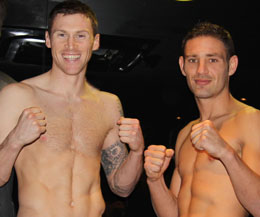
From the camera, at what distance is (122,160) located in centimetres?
194

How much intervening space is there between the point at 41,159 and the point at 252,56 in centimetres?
259

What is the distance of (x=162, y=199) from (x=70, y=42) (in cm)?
83

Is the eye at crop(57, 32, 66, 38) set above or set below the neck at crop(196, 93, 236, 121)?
above

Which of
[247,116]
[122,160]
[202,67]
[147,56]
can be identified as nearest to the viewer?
[247,116]

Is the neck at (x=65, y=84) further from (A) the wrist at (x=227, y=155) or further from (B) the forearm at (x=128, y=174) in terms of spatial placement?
(A) the wrist at (x=227, y=155)

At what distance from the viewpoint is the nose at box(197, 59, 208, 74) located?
1821 mm

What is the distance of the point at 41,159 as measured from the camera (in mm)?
1673

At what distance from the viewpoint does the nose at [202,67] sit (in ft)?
5.98

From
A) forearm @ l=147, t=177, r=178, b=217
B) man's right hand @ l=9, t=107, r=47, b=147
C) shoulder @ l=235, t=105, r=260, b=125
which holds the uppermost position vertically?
shoulder @ l=235, t=105, r=260, b=125

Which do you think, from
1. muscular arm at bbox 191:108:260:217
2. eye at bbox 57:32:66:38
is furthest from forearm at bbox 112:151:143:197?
eye at bbox 57:32:66:38

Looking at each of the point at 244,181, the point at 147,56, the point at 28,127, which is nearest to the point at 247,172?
the point at 244,181

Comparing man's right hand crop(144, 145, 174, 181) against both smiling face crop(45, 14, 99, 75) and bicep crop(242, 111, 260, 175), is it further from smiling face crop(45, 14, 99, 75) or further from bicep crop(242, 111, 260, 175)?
smiling face crop(45, 14, 99, 75)

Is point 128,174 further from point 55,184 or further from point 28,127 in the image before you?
point 28,127

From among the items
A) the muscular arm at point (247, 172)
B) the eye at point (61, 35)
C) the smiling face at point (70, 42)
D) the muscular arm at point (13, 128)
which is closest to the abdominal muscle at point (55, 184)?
the muscular arm at point (13, 128)
